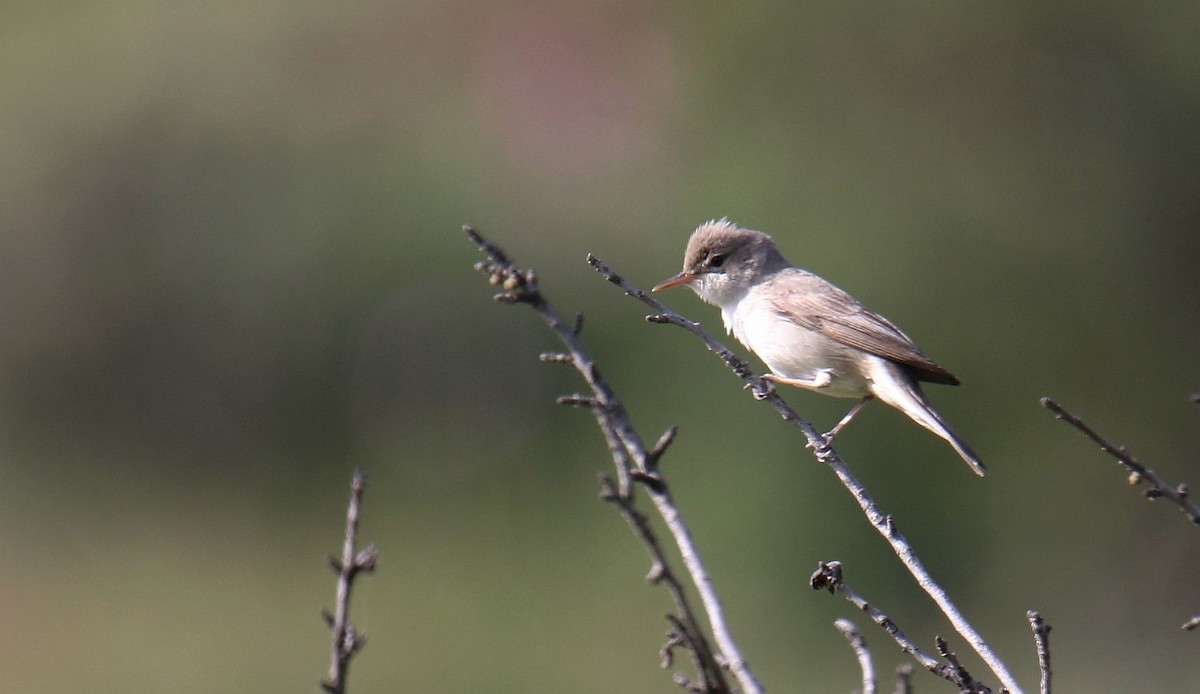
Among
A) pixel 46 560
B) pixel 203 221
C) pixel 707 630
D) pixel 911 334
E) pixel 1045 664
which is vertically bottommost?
pixel 1045 664

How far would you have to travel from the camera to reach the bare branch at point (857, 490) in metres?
2.46

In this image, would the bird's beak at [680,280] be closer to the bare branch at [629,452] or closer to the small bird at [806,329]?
the small bird at [806,329]

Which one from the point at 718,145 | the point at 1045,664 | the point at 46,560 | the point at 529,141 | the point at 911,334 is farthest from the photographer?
the point at 46,560

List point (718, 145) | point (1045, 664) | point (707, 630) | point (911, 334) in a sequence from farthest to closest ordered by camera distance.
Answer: point (718, 145)
point (911, 334)
point (707, 630)
point (1045, 664)

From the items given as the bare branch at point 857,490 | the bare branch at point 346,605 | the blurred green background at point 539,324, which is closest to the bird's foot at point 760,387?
the bare branch at point 857,490

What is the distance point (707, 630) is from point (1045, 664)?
5.74 metres

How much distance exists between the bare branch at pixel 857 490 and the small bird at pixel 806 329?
37.4 inches

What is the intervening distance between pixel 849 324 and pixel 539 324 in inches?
208

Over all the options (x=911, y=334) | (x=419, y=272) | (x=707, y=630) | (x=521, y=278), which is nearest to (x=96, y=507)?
(x=419, y=272)

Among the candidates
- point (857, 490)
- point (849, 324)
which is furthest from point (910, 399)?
point (857, 490)

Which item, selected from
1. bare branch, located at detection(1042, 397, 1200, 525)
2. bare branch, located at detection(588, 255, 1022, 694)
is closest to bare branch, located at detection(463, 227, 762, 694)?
bare branch, located at detection(588, 255, 1022, 694)

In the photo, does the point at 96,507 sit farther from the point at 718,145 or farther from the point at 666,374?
the point at 718,145

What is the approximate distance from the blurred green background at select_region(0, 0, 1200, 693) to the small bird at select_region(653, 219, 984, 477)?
9.61 ft

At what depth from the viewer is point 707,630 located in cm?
800
